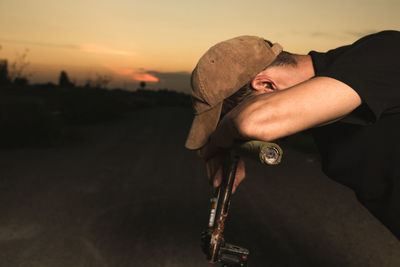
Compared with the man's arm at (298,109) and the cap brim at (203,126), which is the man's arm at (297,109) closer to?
the man's arm at (298,109)

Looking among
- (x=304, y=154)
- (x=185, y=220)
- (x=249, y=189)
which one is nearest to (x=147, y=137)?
(x=304, y=154)

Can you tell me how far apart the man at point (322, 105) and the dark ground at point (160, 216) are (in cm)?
202

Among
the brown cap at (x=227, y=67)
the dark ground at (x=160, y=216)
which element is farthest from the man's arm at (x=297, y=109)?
the dark ground at (x=160, y=216)

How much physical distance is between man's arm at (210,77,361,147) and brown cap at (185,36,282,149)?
390 mm

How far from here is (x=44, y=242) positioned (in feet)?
13.6

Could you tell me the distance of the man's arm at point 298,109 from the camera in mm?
1609

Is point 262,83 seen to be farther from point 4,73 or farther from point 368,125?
point 4,73

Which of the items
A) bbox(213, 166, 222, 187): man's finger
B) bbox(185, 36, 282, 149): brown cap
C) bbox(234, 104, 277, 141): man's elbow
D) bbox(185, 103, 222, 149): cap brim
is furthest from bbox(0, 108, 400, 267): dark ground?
bbox(234, 104, 277, 141): man's elbow

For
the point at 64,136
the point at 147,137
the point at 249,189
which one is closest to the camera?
the point at 249,189

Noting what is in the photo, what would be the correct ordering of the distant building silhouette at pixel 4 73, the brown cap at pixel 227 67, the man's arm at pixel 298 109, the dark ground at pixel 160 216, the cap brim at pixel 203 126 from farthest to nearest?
the distant building silhouette at pixel 4 73
the dark ground at pixel 160 216
the cap brim at pixel 203 126
the brown cap at pixel 227 67
the man's arm at pixel 298 109

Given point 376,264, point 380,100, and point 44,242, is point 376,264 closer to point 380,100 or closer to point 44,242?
point 380,100

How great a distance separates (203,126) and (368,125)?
85 cm

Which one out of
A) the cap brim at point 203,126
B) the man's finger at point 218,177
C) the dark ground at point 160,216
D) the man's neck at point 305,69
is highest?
the man's neck at point 305,69

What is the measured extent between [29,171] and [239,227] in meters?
4.00
